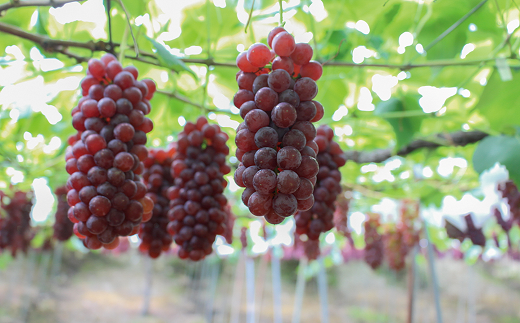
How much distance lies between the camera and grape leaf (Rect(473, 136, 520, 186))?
105 cm

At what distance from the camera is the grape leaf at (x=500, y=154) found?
105 centimetres

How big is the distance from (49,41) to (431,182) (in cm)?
259

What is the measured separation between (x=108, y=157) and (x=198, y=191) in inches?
11.4

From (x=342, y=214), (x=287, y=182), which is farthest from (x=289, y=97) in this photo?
(x=342, y=214)

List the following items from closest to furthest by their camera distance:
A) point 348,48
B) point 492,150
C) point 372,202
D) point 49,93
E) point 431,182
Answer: point 492,150 < point 348,48 < point 49,93 < point 431,182 < point 372,202

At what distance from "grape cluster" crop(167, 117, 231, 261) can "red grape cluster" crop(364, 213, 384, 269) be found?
3.15 meters

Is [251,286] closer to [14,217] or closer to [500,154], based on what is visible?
[14,217]

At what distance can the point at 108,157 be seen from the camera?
2.18 feet

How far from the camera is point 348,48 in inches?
50.8

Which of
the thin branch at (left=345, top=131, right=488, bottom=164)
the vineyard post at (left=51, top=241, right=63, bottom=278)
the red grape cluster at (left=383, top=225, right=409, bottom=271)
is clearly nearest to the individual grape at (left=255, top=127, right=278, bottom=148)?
the thin branch at (left=345, top=131, right=488, bottom=164)

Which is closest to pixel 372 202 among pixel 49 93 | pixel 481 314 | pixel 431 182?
pixel 431 182

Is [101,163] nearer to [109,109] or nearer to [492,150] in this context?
[109,109]

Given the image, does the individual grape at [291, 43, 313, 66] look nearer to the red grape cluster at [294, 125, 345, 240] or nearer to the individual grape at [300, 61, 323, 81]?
the individual grape at [300, 61, 323, 81]

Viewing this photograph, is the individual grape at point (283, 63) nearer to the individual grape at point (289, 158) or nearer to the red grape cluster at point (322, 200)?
the individual grape at point (289, 158)
